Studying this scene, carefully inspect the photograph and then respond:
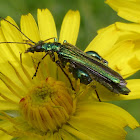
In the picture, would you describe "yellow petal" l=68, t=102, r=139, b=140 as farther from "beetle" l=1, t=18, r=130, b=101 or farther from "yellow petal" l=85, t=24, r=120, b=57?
"yellow petal" l=85, t=24, r=120, b=57

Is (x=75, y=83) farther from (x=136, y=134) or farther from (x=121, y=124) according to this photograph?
(x=136, y=134)

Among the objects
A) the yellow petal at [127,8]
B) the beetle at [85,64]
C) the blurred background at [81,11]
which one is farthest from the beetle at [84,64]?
the blurred background at [81,11]

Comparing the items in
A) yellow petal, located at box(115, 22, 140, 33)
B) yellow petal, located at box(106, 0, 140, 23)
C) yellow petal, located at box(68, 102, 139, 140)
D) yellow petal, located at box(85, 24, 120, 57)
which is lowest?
yellow petal, located at box(68, 102, 139, 140)

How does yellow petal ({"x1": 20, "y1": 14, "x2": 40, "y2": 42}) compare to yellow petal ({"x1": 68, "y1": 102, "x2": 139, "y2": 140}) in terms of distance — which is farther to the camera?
yellow petal ({"x1": 20, "y1": 14, "x2": 40, "y2": 42})

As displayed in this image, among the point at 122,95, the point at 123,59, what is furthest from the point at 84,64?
the point at 122,95

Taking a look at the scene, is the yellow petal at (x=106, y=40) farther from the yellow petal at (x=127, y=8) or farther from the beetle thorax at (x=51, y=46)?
the beetle thorax at (x=51, y=46)

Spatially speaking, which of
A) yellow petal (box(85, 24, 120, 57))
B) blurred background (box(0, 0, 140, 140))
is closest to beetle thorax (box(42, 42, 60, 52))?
yellow petal (box(85, 24, 120, 57))

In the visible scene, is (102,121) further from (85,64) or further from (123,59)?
(123,59)
